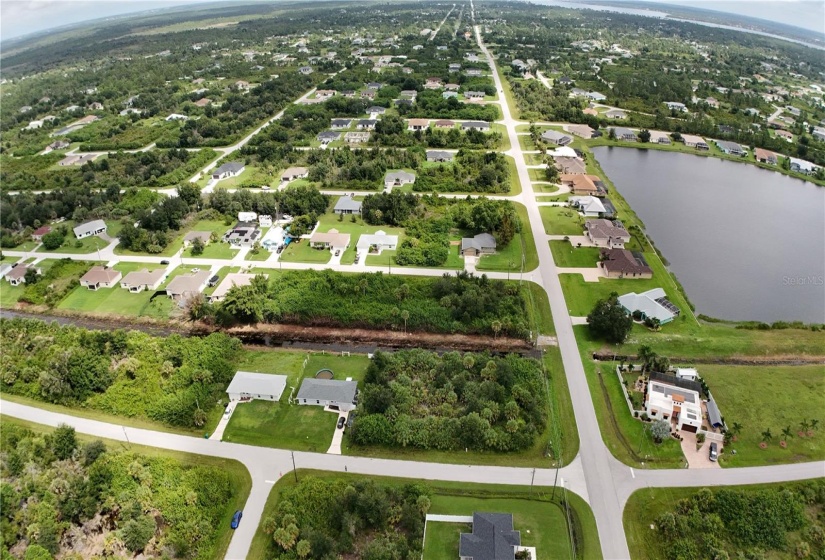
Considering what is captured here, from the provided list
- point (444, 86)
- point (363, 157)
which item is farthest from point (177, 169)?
point (444, 86)

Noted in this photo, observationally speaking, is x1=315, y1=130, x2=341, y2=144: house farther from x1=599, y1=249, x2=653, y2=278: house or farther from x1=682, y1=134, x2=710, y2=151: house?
x1=682, y1=134, x2=710, y2=151: house

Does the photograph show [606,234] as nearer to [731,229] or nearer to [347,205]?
[731,229]

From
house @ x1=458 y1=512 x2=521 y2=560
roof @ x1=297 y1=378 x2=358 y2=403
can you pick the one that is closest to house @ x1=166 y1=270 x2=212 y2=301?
roof @ x1=297 y1=378 x2=358 y2=403

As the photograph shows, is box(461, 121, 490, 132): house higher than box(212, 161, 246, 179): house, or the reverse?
box(461, 121, 490, 132): house

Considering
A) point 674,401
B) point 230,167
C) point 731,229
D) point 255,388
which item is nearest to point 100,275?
point 255,388

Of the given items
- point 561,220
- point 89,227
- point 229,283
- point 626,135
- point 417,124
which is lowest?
point 229,283
